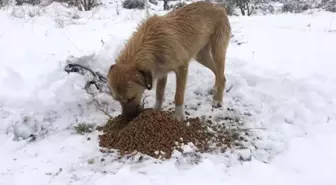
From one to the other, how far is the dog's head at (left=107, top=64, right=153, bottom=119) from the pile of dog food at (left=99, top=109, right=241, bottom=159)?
29 cm

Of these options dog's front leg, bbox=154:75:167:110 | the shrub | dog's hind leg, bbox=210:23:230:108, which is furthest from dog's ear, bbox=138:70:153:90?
the shrub

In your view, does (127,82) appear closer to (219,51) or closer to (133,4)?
(219,51)

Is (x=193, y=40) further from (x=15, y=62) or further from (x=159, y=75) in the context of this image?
(x=15, y=62)

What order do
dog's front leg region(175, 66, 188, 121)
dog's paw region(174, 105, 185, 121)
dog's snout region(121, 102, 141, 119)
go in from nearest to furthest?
dog's snout region(121, 102, 141, 119), dog's paw region(174, 105, 185, 121), dog's front leg region(175, 66, 188, 121)

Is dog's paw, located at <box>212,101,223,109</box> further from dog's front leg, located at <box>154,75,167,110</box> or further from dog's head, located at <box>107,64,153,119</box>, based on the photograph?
dog's head, located at <box>107,64,153,119</box>


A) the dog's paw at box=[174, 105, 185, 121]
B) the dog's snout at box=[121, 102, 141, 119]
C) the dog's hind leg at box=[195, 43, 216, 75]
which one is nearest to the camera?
the dog's snout at box=[121, 102, 141, 119]

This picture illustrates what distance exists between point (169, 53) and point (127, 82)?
0.92m

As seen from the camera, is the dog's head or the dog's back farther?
the dog's back

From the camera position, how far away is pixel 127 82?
4.08 m

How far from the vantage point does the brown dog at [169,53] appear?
418 cm

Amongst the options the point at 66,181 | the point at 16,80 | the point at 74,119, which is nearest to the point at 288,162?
the point at 66,181

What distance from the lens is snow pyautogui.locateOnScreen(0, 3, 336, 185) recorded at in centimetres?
378

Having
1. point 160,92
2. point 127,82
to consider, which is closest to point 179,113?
point 160,92

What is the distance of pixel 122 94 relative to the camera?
4.15 meters
